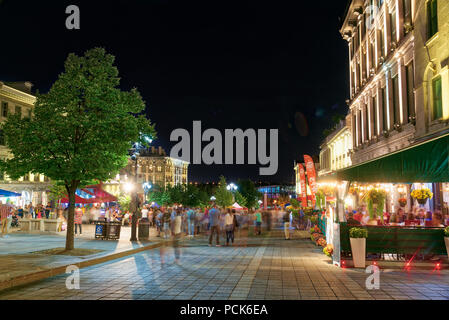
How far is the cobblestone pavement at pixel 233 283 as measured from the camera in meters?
7.55

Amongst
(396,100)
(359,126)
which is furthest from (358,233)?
(359,126)

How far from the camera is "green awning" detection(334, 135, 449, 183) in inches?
393

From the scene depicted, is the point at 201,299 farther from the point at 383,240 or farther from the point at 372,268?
the point at 383,240

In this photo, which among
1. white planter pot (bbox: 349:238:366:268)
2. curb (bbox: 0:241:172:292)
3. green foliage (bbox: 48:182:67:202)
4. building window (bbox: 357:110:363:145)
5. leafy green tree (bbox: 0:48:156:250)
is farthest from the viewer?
building window (bbox: 357:110:363:145)

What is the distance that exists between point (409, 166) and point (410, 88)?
42.1 ft

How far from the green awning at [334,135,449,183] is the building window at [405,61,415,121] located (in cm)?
954

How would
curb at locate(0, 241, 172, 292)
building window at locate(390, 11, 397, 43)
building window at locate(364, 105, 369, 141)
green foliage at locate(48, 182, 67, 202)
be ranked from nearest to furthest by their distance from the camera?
curb at locate(0, 241, 172, 292) < building window at locate(390, 11, 397, 43) < building window at locate(364, 105, 369, 141) < green foliage at locate(48, 182, 67, 202)

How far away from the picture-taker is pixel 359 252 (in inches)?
444

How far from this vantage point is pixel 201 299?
721 centimetres

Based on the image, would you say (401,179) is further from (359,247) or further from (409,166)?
(359,247)

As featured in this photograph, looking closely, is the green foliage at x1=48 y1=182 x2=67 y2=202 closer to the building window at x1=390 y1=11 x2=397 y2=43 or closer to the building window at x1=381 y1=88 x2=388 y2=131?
the building window at x1=381 y1=88 x2=388 y2=131

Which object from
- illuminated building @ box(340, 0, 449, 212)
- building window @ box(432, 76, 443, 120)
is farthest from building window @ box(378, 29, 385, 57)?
building window @ box(432, 76, 443, 120)
